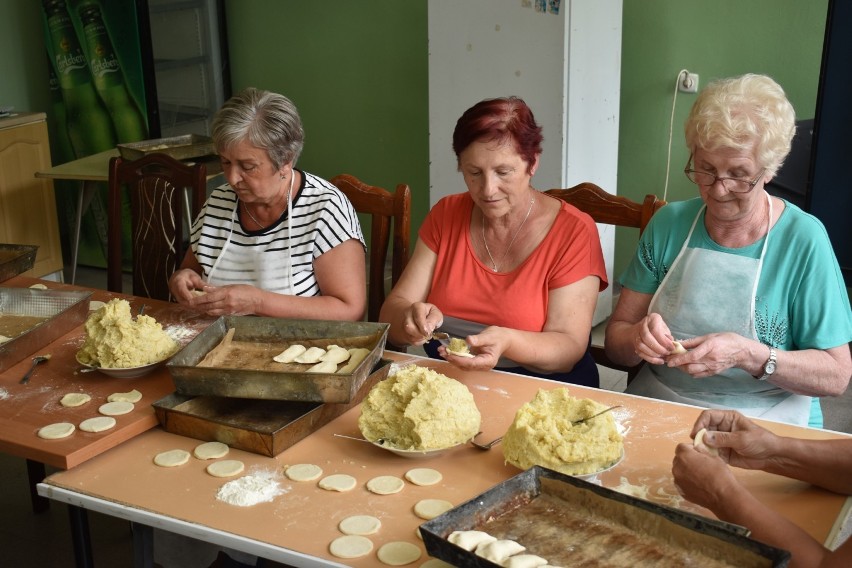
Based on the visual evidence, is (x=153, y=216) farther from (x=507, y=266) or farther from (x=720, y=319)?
(x=720, y=319)

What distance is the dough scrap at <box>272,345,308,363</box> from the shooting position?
214 centimetres

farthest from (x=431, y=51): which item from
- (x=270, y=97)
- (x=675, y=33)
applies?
(x=270, y=97)

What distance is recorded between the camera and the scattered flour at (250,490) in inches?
64.9

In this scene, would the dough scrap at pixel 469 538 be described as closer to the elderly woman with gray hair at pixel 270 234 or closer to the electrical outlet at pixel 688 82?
the elderly woman with gray hair at pixel 270 234

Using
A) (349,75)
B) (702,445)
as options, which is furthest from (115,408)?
(349,75)

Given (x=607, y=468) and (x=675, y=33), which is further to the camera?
(x=675, y=33)

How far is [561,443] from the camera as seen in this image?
5.45 ft

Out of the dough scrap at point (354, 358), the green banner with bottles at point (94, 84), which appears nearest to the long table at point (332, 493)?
the dough scrap at point (354, 358)

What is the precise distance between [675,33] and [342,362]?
10.1ft

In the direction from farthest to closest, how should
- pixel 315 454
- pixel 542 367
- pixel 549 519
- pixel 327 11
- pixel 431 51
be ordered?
pixel 327 11, pixel 431 51, pixel 542 367, pixel 315 454, pixel 549 519

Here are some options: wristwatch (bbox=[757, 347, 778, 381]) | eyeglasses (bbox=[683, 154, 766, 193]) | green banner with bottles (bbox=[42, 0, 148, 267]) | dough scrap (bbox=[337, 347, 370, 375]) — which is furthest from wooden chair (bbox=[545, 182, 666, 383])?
green banner with bottles (bbox=[42, 0, 148, 267])

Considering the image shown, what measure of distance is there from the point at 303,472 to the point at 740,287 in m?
1.18

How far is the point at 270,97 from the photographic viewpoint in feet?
A: 8.66

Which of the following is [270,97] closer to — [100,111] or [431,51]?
[431,51]
